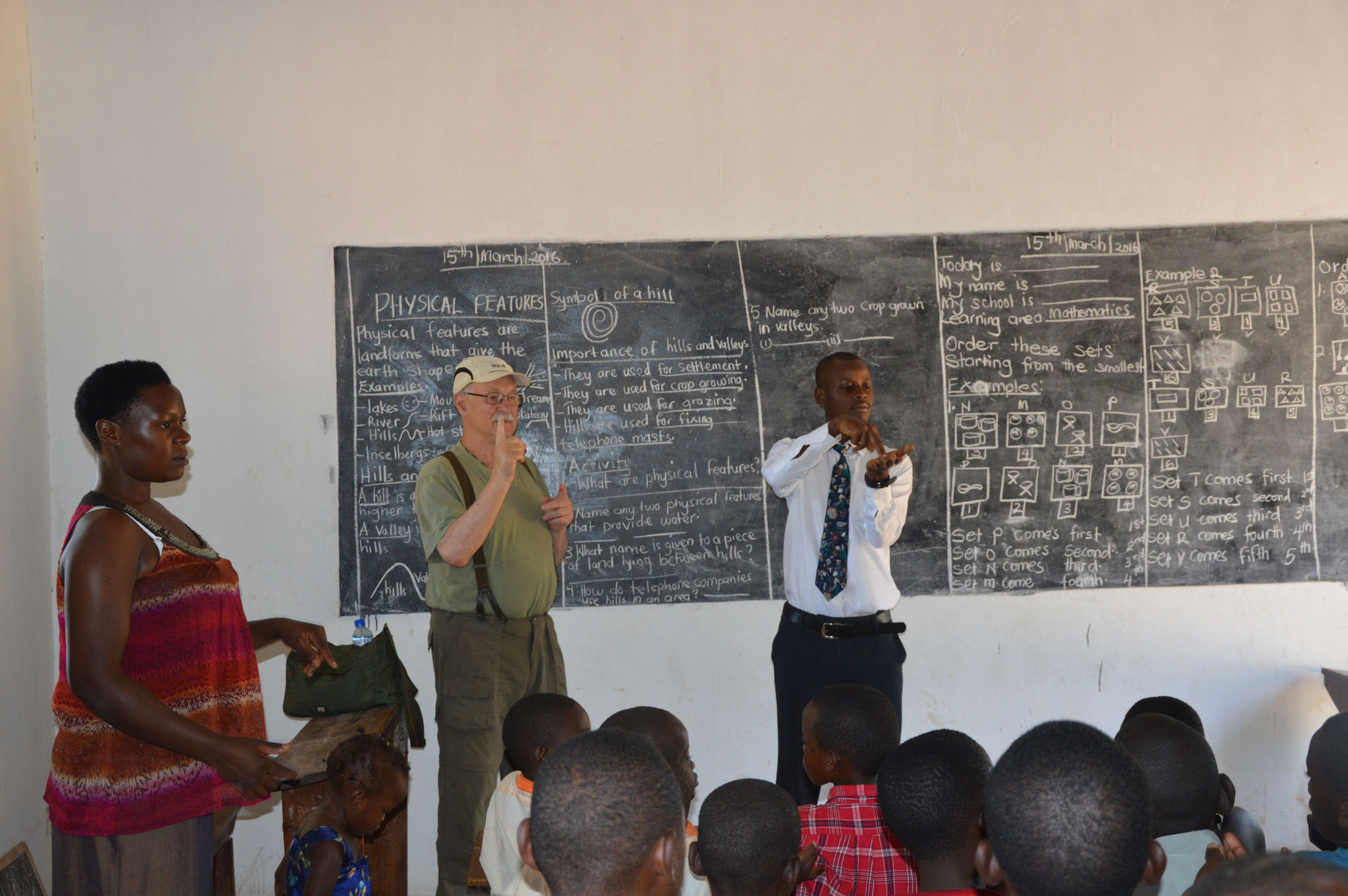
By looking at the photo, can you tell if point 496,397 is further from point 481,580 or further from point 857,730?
point 857,730

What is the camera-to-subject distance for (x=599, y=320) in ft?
13.0

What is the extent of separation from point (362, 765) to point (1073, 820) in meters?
1.74

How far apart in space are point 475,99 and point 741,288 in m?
1.29

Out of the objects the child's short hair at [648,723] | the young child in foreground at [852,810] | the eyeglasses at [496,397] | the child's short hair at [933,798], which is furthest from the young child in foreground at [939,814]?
the eyeglasses at [496,397]

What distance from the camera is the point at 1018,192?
405cm

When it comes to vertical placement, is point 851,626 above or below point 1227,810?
above

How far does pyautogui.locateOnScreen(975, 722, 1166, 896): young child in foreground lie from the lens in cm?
125

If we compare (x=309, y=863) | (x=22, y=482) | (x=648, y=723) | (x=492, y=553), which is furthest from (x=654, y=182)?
(x=309, y=863)

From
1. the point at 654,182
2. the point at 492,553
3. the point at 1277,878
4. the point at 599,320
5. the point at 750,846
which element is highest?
the point at 654,182

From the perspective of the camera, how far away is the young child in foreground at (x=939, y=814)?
5.50 ft

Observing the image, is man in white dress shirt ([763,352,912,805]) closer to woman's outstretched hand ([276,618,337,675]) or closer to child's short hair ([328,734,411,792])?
child's short hair ([328,734,411,792])

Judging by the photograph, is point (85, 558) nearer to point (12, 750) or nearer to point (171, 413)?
→ point (171, 413)

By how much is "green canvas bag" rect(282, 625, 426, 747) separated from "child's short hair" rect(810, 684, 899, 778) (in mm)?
1615

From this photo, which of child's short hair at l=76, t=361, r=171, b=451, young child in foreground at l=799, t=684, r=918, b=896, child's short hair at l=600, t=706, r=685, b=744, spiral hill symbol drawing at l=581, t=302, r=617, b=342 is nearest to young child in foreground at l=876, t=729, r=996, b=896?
young child in foreground at l=799, t=684, r=918, b=896
